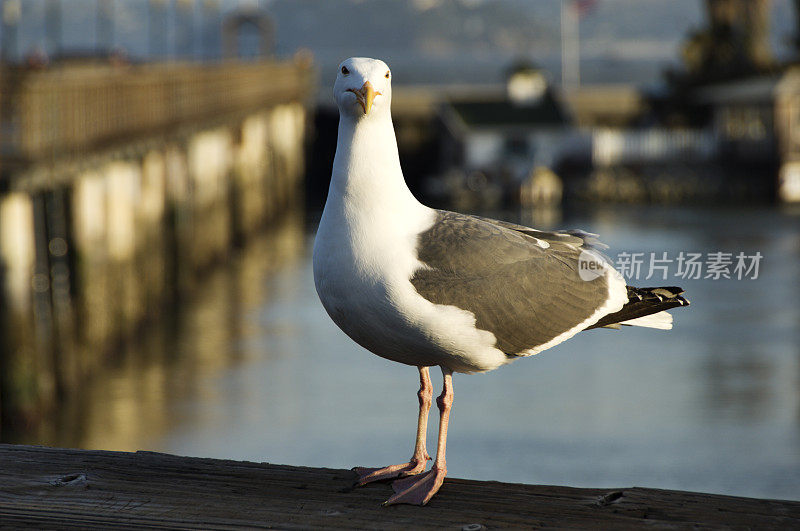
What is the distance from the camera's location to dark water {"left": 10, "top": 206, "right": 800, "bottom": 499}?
24.3 meters

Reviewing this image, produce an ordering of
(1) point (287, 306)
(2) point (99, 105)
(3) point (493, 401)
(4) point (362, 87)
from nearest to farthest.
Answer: (4) point (362, 87) < (2) point (99, 105) < (3) point (493, 401) < (1) point (287, 306)

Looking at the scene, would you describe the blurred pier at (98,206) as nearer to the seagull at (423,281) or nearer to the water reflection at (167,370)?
the water reflection at (167,370)

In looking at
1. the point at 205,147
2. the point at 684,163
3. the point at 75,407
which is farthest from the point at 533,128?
the point at 75,407

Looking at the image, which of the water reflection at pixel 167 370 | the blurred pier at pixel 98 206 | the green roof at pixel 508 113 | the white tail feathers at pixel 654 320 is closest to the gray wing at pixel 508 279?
the white tail feathers at pixel 654 320

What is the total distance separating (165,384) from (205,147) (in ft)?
58.8

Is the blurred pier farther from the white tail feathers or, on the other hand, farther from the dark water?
the white tail feathers

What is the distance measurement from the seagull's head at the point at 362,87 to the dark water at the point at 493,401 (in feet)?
58.7

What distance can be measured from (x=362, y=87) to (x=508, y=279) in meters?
0.87

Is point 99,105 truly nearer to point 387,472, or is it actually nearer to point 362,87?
point 387,472

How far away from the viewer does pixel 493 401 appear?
1156 inches

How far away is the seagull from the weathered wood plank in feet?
0.53

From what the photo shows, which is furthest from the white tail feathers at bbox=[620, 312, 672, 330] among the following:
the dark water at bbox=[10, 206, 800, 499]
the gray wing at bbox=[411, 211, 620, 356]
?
the dark water at bbox=[10, 206, 800, 499]

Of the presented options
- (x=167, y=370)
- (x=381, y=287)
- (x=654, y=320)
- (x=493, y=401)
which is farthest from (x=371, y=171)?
(x=167, y=370)

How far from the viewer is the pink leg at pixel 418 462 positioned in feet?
A: 13.4
